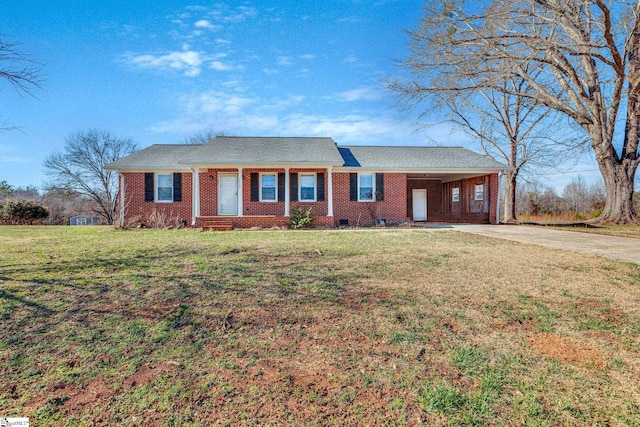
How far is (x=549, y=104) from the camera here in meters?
15.1

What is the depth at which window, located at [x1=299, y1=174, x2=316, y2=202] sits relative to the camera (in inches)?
622

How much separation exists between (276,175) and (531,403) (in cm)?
1429

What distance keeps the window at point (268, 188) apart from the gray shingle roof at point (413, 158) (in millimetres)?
3465

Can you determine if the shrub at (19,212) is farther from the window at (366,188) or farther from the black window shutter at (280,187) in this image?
the window at (366,188)

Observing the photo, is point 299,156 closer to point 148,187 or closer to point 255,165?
point 255,165

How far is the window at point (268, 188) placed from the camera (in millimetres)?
15727

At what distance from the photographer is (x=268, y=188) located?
1574cm

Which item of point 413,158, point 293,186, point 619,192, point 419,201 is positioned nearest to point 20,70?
point 293,186

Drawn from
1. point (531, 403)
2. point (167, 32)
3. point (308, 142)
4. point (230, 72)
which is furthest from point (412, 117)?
point (531, 403)

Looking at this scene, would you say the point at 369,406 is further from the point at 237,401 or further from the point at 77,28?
the point at 77,28

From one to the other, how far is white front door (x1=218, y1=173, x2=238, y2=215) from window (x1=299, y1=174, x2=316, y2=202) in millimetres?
3162

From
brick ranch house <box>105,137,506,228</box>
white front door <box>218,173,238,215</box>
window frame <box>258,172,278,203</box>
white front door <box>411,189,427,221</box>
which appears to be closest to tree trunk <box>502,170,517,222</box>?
brick ranch house <box>105,137,506,228</box>

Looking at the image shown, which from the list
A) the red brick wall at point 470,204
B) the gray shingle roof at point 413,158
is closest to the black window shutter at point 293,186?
the gray shingle roof at point 413,158

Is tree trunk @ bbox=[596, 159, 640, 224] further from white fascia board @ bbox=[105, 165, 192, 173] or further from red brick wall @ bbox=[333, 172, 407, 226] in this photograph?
white fascia board @ bbox=[105, 165, 192, 173]
